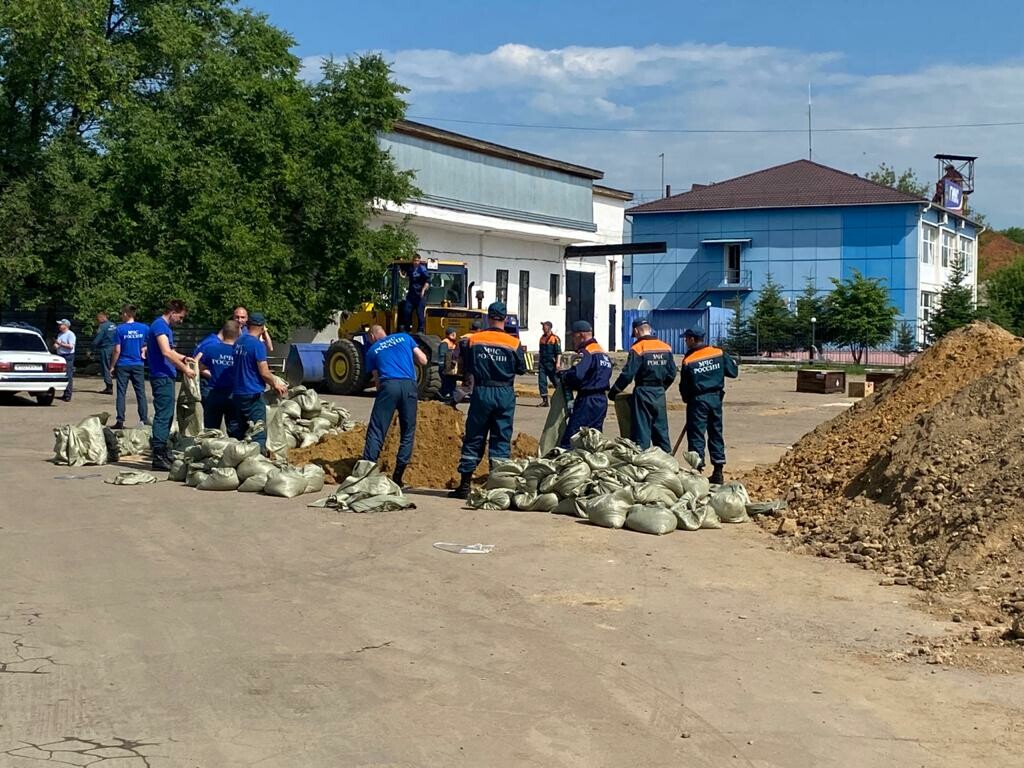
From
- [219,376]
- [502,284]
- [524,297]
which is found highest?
[502,284]

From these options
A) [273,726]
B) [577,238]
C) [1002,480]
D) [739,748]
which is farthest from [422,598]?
[577,238]

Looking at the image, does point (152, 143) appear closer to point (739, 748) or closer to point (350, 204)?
point (350, 204)

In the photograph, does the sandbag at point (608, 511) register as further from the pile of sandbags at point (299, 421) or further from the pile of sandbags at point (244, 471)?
the pile of sandbags at point (299, 421)

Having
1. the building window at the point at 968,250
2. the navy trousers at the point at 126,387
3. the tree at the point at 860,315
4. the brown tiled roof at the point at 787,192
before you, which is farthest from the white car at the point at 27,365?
the building window at the point at 968,250

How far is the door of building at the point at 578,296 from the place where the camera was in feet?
182

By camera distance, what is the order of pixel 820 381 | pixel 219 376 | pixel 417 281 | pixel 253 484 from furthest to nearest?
1. pixel 820 381
2. pixel 417 281
3. pixel 219 376
4. pixel 253 484

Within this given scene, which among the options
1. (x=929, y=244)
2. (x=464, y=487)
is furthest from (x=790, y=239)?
(x=464, y=487)

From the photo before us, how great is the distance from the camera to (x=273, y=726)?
17.5ft

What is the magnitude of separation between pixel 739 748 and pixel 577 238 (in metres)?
48.7

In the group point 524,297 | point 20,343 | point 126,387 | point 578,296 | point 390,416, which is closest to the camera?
point 390,416

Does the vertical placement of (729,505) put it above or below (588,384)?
below

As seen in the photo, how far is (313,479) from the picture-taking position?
1268 cm

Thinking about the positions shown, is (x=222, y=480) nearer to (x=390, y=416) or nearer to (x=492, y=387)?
(x=390, y=416)

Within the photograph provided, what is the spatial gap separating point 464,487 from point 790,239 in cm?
5505
